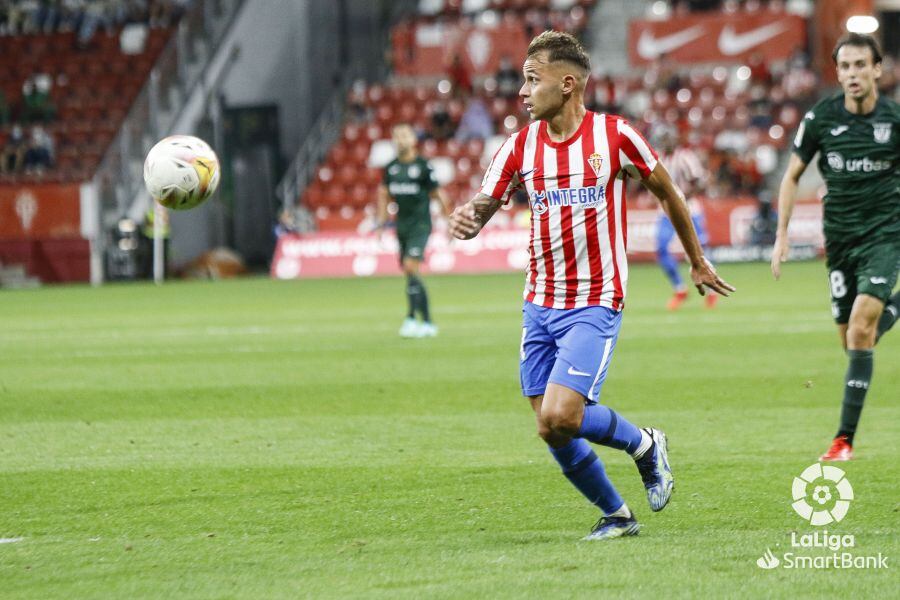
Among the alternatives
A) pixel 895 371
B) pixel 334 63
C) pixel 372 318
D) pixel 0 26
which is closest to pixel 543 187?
pixel 895 371

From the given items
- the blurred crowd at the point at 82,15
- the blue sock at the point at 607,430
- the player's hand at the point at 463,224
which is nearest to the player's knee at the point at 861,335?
the blue sock at the point at 607,430

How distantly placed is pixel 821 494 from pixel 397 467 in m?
2.26

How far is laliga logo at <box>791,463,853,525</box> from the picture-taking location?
20.4ft

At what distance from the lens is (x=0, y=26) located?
39594 mm

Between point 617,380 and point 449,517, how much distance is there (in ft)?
17.8

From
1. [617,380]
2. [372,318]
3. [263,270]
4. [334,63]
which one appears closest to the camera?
[617,380]

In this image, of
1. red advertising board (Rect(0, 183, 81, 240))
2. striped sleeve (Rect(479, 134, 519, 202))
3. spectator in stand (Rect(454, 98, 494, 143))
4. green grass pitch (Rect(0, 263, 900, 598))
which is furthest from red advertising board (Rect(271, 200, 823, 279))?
striped sleeve (Rect(479, 134, 519, 202))

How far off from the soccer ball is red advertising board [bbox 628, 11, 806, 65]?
30060 millimetres

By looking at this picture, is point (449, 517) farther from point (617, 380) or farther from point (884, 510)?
point (617, 380)

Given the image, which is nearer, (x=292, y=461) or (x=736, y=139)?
(x=292, y=461)

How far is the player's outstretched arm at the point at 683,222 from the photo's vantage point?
→ 239 inches

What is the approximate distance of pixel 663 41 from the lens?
36812 mm

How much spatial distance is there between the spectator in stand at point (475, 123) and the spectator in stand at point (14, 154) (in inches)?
→ 406

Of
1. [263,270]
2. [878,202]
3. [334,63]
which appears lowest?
[263,270]
